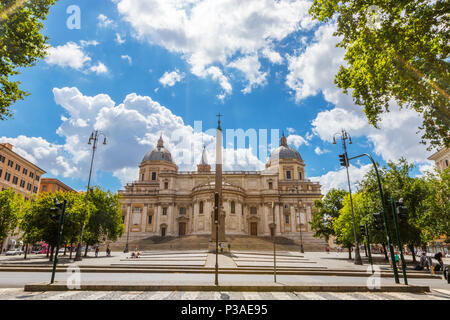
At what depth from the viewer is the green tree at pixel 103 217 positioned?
34000 mm

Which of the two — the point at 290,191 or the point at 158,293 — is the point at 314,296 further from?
the point at 290,191

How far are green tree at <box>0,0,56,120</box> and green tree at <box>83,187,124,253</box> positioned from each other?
2306cm

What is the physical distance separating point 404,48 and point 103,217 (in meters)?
35.1

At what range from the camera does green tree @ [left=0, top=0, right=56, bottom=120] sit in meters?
11.4

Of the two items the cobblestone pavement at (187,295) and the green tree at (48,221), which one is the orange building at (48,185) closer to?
the green tree at (48,221)

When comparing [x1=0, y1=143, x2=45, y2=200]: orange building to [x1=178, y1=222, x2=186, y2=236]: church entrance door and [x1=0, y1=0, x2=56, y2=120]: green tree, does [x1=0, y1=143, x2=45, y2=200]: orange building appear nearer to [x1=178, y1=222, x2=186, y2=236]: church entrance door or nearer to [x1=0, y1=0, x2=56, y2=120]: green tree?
[x1=178, y1=222, x2=186, y2=236]: church entrance door

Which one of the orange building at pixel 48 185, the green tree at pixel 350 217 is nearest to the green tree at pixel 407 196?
the green tree at pixel 350 217

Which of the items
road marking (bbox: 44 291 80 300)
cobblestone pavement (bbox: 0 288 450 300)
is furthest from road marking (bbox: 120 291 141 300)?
road marking (bbox: 44 291 80 300)

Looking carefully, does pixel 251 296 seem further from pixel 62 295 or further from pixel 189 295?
pixel 62 295

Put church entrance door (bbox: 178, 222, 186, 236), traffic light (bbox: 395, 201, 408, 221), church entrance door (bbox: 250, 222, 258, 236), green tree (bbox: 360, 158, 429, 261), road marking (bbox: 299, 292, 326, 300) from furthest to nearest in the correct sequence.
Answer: church entrance door (bbox: 250, 222, 258, 236) < church entrance door (bbox: 178, 222, 186, 236) < green tree (bbox: 360, 158, 429, 261) < traffic light (bbox: 395, 201, 408, 221) < road marking (bbox: 299, 292, 326, 300)
